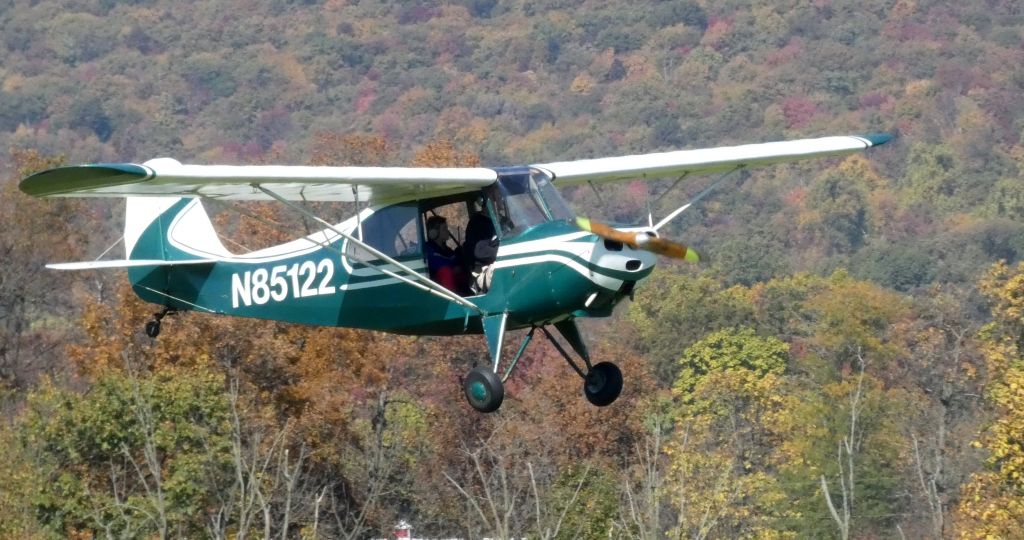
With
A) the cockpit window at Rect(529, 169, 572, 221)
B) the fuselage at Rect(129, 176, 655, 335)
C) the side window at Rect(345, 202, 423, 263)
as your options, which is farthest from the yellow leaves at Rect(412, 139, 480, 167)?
the cockpit window at Rect(529, 169, 572, 221)

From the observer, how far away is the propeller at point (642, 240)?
1655 cm

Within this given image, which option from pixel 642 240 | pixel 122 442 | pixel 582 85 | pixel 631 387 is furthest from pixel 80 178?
pixel 582 85

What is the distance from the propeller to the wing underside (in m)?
1.51

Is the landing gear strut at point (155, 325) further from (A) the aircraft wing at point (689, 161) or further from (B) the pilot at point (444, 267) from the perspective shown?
(A) the aircraft wing at point (689, 161)

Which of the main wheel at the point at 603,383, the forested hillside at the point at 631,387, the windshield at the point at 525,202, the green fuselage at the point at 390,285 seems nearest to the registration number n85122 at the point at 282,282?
the green fuselage at the point at 390,285

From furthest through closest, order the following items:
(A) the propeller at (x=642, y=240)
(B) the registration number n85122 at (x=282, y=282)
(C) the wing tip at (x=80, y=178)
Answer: (B) the registration number n85122 at (x=282, y=282)
(A) the propeller at (x=642, y=240)
(C) the wing tip at (x=80, y=178)

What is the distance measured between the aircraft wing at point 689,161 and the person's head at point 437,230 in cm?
135

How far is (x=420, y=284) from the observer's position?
1830 centimetres

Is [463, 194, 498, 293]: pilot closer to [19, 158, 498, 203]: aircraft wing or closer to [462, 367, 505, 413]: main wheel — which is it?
[19, 158, 498, 203]: aircraft wing

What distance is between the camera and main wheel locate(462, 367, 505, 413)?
17750 millimetres

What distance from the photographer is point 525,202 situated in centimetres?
1791

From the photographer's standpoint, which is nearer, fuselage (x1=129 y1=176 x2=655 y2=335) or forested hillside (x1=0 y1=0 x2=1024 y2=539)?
fuselage (x1=129 y1=176 x2=655 y2=335)

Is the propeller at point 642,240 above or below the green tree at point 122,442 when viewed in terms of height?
above

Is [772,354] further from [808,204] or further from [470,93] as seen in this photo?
[470,93]
